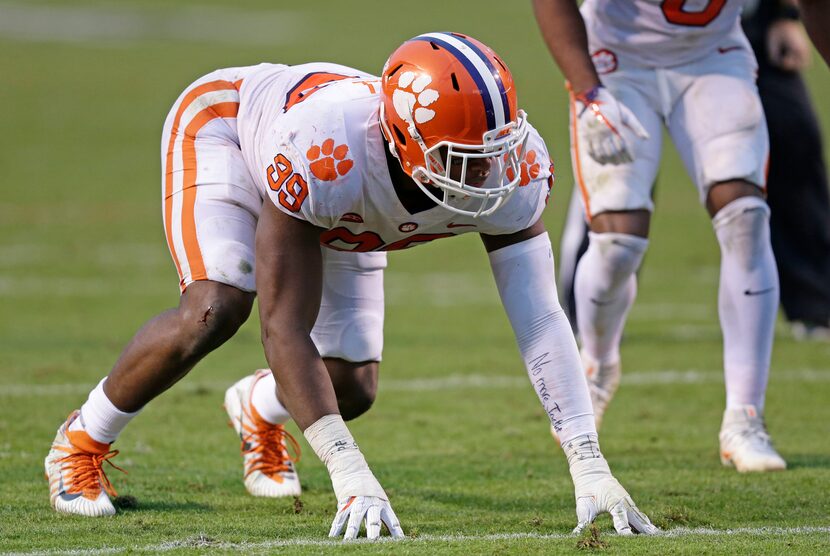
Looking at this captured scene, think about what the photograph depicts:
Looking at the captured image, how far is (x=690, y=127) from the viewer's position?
5.21m

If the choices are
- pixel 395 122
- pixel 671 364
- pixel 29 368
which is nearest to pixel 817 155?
pixel 671 364

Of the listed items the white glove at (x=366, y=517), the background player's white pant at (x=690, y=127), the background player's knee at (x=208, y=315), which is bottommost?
the white glove at (x=366, y=517)

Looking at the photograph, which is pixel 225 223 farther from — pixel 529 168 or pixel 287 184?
pixel 529 168

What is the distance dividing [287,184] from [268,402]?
122 cm

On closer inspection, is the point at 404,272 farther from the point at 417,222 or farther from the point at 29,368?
the point at 417,222

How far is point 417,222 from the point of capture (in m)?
3.92

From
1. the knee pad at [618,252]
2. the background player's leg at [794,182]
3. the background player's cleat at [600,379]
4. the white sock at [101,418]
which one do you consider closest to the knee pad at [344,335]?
Result: the white sock at [101,418]

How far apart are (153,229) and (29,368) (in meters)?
5.29

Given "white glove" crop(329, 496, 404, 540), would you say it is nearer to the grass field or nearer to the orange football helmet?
the grass field

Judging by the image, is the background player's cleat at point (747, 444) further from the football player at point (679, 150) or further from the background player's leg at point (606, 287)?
the background player's leg at point (606, 287)

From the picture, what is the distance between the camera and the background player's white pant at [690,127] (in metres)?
5.06

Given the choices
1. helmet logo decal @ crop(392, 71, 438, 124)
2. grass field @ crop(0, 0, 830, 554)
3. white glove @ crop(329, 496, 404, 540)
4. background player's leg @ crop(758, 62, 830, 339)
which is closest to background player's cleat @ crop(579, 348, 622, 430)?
grass field @ crop(0, 0, 830, 554)

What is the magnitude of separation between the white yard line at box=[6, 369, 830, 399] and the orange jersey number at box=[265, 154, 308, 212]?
114 inches

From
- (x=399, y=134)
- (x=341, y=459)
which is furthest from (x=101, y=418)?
(x=399, y=134)
